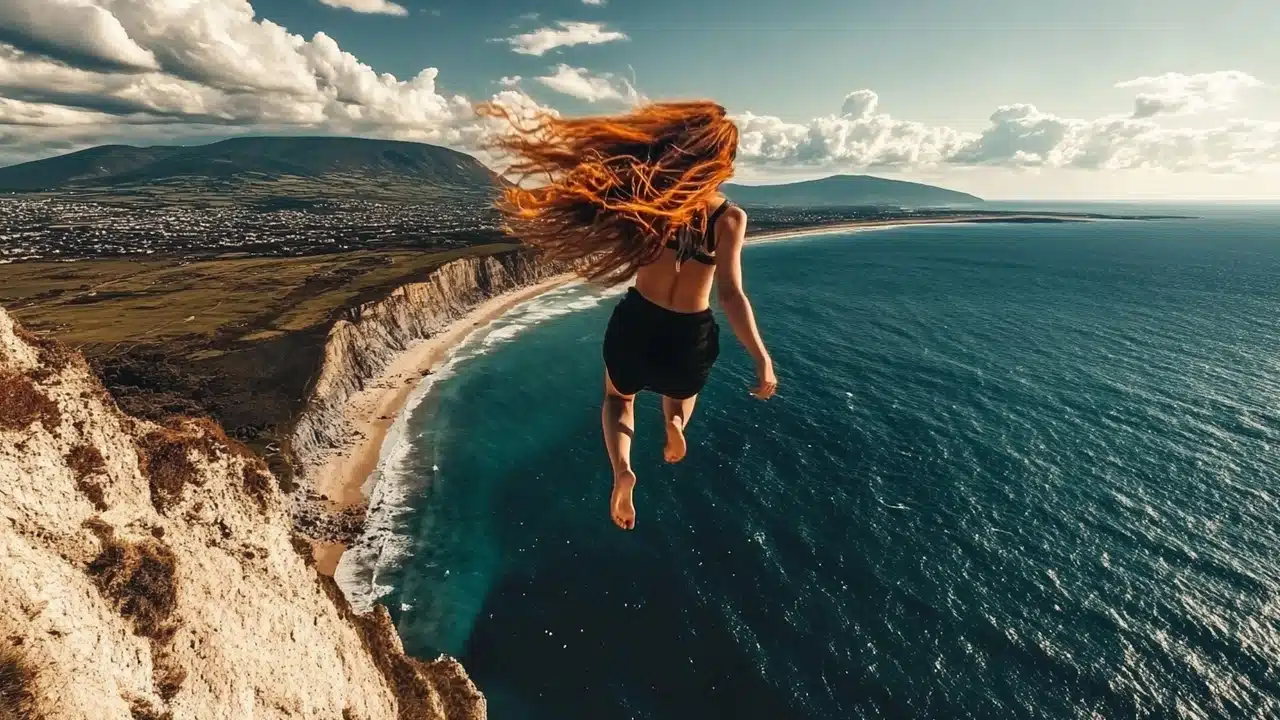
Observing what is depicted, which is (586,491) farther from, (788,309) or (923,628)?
(788,309)

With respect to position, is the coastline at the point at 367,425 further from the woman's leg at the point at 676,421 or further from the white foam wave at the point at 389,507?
the woman's leg at the point at 676,421

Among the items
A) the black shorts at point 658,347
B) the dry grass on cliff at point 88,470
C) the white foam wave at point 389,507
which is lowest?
the white foam wave at point 389,507

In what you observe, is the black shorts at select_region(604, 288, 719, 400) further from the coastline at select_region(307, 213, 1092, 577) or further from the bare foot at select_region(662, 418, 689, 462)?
the coastline at select_region(307, 213, 1092, 577)

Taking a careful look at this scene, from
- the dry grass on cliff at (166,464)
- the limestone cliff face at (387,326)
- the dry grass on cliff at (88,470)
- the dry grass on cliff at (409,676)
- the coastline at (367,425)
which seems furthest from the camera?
the limestone cliff face at (387,326)

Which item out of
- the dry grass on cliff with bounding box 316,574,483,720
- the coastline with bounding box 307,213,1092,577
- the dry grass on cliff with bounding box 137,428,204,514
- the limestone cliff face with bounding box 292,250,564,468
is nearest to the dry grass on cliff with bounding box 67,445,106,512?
the dry grass on cliff with bounding box 137,428,204,514

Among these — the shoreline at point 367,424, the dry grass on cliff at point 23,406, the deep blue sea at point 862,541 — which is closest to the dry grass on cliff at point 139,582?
the dry grass on cliff at point 23,406
